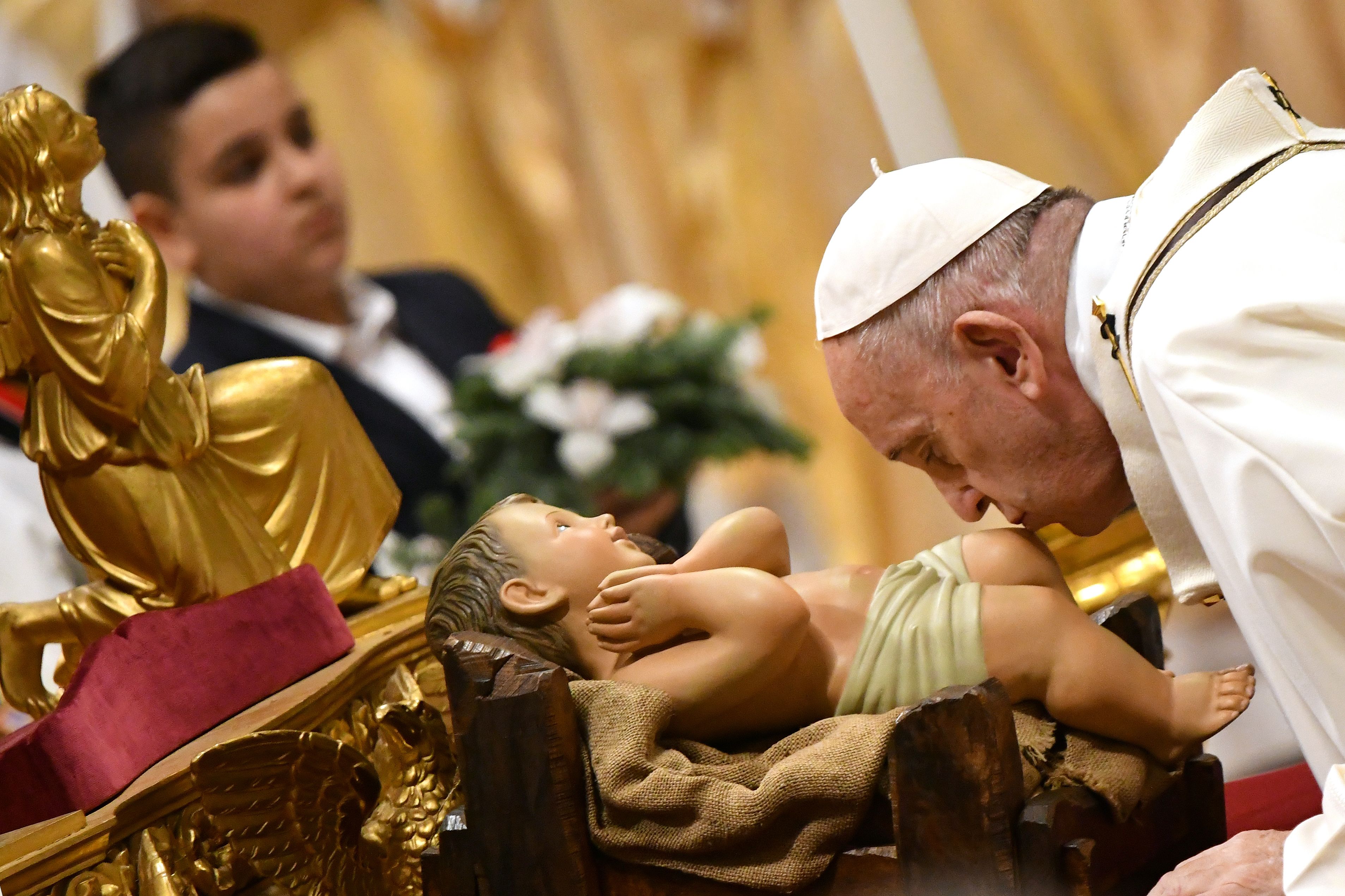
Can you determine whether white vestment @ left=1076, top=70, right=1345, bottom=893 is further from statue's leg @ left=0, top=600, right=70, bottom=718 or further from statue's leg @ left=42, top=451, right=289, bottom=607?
statue's leg @ left=0, top=600, right=70, bottom=718

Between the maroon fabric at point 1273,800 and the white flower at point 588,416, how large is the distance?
2.28 m

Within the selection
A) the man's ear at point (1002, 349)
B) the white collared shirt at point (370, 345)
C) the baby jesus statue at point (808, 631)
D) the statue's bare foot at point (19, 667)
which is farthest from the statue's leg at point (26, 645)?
the white collared shirt at point (370, 345)

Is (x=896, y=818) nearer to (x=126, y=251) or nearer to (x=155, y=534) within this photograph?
(x=155, y=534)

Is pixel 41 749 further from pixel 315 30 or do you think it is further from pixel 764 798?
pixel 315 30

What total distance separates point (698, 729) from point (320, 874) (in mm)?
604

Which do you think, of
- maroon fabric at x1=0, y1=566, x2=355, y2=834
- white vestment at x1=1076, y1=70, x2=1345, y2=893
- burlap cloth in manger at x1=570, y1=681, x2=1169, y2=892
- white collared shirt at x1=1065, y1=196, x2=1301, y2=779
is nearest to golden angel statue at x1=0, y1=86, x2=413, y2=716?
maroon fabric at x1=0, y1=566, x2=355, y2=834

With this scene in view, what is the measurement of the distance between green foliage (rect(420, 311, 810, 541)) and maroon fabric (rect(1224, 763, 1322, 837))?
7.54ft

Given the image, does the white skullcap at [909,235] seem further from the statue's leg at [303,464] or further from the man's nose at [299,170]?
the man's nose at [299,170]

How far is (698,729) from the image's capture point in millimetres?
1764

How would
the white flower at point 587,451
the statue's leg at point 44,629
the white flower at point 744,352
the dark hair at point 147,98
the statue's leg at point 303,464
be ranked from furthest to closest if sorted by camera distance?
the dark hair at point 147,98, the white flower at point 744,352, the white flower at point 587,451, the statue's leg at point 303,464, the statue's leg at point 44,629

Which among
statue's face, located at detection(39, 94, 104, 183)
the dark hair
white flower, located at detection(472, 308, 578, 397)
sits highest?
the dark hair

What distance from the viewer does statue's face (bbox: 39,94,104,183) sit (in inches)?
92.9

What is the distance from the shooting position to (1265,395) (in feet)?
4.63

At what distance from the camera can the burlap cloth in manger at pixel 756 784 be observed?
5.06 ft
